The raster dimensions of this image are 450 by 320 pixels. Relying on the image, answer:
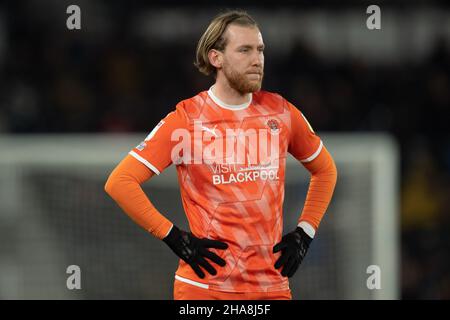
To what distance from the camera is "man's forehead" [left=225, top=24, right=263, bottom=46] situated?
14.9 ft

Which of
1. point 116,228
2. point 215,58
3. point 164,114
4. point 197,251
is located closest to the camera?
point 197,251

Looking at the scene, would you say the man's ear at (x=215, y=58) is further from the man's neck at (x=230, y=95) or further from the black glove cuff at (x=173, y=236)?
the black glove cuff at (x=173, y=236)

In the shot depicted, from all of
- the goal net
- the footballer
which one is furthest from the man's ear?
the goal net

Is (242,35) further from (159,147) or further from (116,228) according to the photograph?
(116,228)

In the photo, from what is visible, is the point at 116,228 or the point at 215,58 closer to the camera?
the point at 215,58

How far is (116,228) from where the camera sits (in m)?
6.84

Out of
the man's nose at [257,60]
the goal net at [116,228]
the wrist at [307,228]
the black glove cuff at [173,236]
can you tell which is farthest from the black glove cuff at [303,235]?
the goal net at [116,228]

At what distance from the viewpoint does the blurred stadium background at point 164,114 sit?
6.86 meters

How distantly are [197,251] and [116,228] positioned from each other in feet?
8.10

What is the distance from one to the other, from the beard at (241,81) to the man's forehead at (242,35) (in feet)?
0.40

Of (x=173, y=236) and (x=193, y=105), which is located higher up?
(x=193, y=105)

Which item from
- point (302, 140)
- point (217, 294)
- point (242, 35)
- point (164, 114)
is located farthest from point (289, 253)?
point (164, 114)

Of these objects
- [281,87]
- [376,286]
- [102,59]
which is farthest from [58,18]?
[376,286]

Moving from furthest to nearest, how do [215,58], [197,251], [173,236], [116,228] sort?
[116,228], [215,58], [173,236], [197,251]
